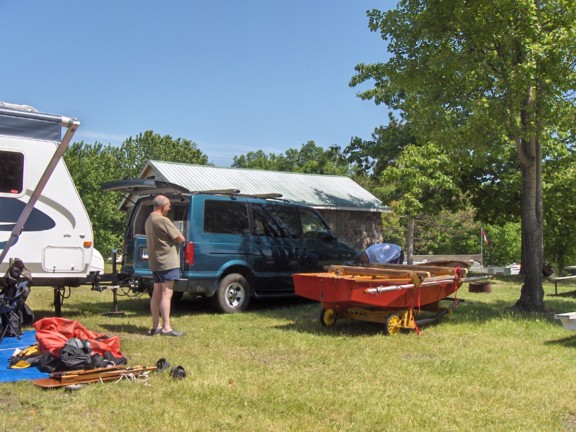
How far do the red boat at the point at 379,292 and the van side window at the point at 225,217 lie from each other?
6.43 feet

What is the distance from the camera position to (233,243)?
370 inches

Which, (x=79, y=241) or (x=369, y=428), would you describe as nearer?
(x=369, y=428)

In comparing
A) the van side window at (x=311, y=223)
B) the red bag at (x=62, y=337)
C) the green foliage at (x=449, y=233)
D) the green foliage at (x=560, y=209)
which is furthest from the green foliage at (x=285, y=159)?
the red bag at (x=62, y=337)

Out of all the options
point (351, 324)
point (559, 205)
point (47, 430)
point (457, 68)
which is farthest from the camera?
point (559, 205)

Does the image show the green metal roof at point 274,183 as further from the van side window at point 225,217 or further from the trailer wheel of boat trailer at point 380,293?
the trailer wheel of boat trailer at point 380,293

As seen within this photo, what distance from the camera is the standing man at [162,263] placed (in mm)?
7152

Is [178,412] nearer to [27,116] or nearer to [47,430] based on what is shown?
[47,430]

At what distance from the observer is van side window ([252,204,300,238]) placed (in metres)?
9.94

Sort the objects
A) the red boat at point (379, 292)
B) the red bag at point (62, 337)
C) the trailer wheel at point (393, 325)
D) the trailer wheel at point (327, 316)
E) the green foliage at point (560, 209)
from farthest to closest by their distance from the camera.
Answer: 1. the green foliage at point (560, 209)
2. the trailer wheel at point (327, 316)
3. the trailer wheel at point (393, 325)
4. the red boat at point (379, 292)
5. the red bag at point (62, 337)

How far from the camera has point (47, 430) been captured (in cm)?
372

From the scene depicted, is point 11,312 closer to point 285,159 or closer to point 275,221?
point 275,221

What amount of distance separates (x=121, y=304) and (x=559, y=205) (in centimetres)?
1602

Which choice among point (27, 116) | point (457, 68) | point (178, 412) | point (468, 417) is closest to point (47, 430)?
point (178, 412)

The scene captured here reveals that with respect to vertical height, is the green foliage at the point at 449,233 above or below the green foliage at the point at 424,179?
below
